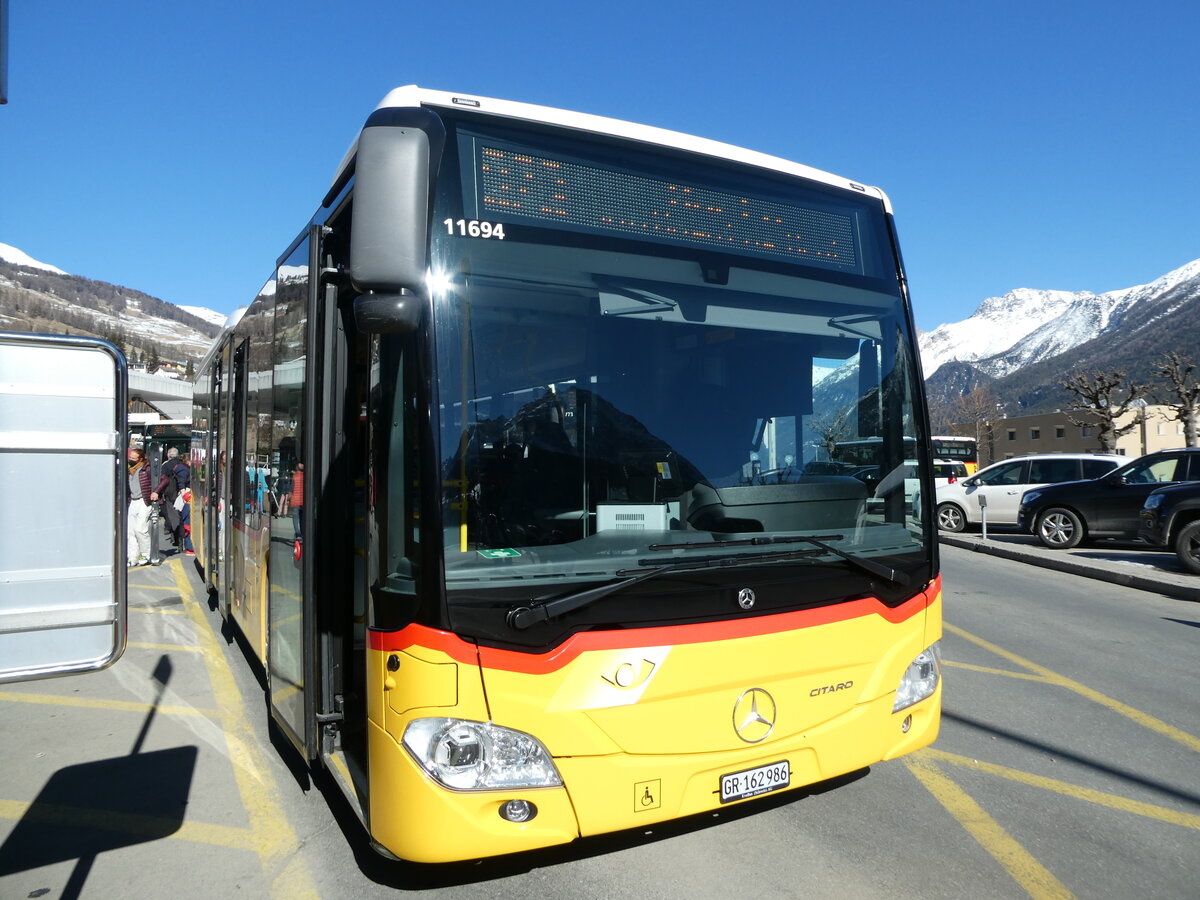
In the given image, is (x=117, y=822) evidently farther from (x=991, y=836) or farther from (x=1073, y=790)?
(x=1073, y=790)

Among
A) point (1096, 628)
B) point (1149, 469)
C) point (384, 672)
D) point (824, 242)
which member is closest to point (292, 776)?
point (384, 672)

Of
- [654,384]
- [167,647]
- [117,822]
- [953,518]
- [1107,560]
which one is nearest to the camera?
[654,384]

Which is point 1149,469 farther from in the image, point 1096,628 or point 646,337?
point 646,337

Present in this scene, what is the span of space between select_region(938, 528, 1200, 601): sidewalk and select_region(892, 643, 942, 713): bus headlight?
8924mm

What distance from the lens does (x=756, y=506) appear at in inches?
141

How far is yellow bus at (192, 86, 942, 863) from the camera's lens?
2.97m

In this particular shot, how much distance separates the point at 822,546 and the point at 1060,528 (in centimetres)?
1495

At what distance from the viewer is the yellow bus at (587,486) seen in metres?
2.97

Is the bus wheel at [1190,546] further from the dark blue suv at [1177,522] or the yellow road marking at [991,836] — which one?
the yellow road marking at [991,836]

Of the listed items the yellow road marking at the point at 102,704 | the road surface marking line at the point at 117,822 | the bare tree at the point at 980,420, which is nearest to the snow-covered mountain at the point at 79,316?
the bare tree at the point at 980,420

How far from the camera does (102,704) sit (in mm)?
6477

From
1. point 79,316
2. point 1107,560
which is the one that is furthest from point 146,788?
point 79,316

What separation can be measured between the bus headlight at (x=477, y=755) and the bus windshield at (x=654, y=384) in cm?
33

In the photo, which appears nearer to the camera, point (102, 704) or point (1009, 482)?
point (102, 704)
